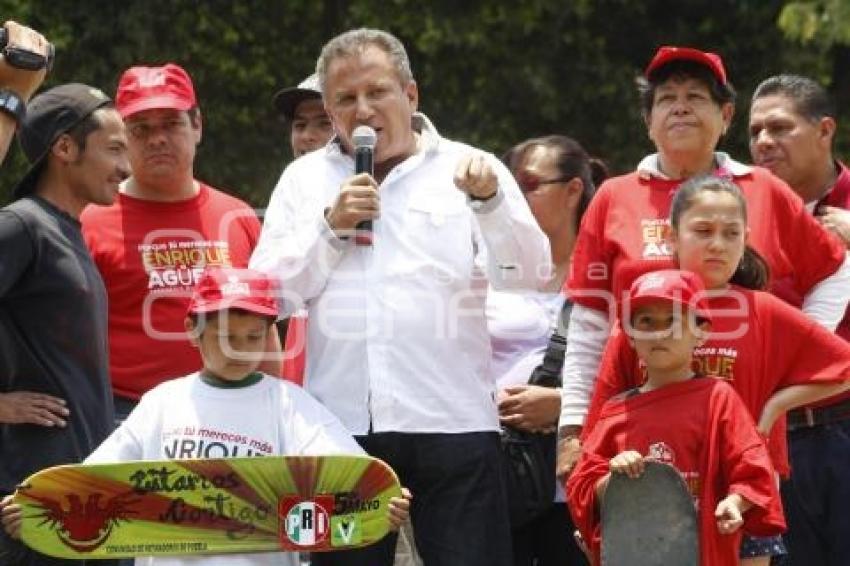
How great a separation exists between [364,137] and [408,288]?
0.46 m

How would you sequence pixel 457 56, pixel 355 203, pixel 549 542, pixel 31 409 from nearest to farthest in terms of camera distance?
pixel 355 203 < pixel 31 409 < pixel 549 542 < pixel 457 56

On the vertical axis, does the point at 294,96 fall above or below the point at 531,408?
above

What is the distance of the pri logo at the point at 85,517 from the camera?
5402mm

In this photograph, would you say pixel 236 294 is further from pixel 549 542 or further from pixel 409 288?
pixel 549 542

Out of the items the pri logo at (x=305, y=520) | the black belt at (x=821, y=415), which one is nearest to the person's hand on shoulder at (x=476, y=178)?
the pri logo at (x=305, y=520)

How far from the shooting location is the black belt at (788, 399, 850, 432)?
6.34 metres

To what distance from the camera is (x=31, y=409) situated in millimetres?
5754

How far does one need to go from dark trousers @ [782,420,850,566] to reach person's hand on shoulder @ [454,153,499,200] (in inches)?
58.9

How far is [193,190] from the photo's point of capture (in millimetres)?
6785

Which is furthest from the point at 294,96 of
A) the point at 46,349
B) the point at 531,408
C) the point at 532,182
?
the point at 46,349

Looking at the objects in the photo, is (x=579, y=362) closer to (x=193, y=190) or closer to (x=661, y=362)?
(x=661, y=362)

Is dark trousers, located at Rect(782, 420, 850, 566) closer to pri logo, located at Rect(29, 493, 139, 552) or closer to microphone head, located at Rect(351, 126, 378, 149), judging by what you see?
microphone head, located at Rect(351, 126, 378, 149)

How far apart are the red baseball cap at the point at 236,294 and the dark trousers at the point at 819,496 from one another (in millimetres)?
1857

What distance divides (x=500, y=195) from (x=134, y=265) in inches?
59.8
